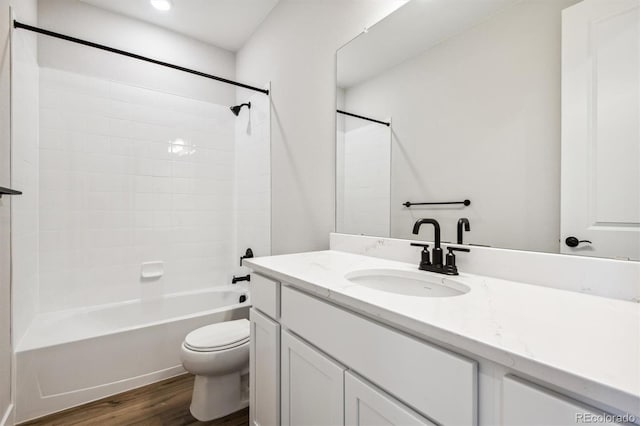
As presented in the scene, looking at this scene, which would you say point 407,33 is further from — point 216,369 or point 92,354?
point 92,354

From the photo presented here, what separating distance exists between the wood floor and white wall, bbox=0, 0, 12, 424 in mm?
306

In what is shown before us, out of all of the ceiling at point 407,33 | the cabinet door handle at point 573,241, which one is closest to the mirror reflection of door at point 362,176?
the ceiling at point 407,33

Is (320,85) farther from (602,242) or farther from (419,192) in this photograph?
(602,242)

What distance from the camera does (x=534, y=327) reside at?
0.59 metres

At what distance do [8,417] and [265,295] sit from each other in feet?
4.94

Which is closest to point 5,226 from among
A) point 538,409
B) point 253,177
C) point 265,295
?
point 265,295

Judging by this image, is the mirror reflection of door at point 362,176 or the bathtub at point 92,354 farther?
the bathtub at point 92,354

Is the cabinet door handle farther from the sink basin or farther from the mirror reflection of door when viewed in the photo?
the mirror reflection of door

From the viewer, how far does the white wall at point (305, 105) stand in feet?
5.60

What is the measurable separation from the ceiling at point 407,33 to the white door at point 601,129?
31 cm

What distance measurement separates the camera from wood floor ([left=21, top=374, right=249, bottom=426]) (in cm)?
156

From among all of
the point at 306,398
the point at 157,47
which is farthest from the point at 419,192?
the point at 157,47

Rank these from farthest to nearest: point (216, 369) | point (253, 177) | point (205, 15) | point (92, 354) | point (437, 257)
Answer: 1. point (253, 177)
2. point (205, 15)
3. point (92, 354)
4. point (216, 369)
5. point (437, 257)

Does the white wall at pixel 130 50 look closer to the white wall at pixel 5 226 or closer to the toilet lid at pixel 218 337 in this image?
the white wall at pixel 5 226
